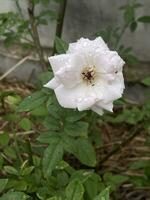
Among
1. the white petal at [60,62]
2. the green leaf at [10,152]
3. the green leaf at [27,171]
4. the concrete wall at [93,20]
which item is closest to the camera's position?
the white petal at [60,62]

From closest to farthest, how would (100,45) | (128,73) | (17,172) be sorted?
1. (100,45)
2. (17,172)
3. (128,73)

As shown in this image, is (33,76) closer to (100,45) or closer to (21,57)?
(21,57)

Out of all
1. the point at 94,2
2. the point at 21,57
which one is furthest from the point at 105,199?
the point at 21,57

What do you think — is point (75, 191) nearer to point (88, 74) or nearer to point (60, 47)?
point (88, 74)

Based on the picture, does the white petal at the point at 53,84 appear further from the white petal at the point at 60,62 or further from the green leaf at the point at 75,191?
the green leaf at the point at 75,191

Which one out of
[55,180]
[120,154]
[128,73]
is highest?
[55,180]

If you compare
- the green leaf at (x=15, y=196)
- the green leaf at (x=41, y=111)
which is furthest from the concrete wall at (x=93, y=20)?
the green leaf at (x=15, y=196)

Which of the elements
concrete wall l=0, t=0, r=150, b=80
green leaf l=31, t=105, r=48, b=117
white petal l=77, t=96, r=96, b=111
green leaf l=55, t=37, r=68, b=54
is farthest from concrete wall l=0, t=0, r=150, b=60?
white petal l=77, t=96, r=96, b=111
